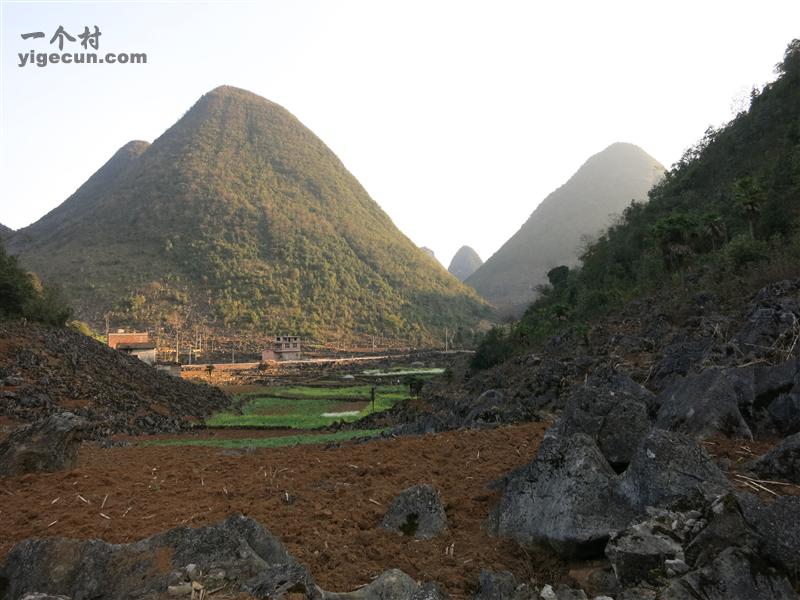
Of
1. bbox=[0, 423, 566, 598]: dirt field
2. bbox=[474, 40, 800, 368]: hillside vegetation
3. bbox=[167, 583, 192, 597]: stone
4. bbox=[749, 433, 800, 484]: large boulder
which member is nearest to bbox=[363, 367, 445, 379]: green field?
bbox=[474, 40, 800, 368]: hillside vegetation

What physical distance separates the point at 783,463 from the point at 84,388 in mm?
28075

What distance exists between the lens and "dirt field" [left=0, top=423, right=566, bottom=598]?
16.1 feet

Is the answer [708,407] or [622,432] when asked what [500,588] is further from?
[708,407]

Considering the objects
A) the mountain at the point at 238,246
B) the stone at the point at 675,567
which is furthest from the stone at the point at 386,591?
the mountain at the point at 238,246

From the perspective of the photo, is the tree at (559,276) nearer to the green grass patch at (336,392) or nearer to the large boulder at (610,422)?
the green grass patch at (336,392)

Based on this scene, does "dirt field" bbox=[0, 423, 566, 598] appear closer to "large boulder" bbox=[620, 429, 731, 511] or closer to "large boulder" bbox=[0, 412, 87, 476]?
"large boulder" bbox=[0, 412, 87, 476]

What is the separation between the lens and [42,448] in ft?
31.0

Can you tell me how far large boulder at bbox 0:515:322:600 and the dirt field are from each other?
59cm

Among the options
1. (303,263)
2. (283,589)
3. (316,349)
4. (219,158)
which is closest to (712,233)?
(283,589)

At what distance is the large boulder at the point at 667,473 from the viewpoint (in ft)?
14.8

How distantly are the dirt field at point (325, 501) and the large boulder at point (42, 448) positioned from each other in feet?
1.58

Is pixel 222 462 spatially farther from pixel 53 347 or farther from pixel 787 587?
pixel 53 347

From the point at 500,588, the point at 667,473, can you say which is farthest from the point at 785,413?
the point at 500,588

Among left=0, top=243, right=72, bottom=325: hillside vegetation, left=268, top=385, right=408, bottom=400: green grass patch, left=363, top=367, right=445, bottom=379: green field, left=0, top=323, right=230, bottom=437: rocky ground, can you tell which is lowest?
left=363, top=367, right=445, bottom=379: green field
